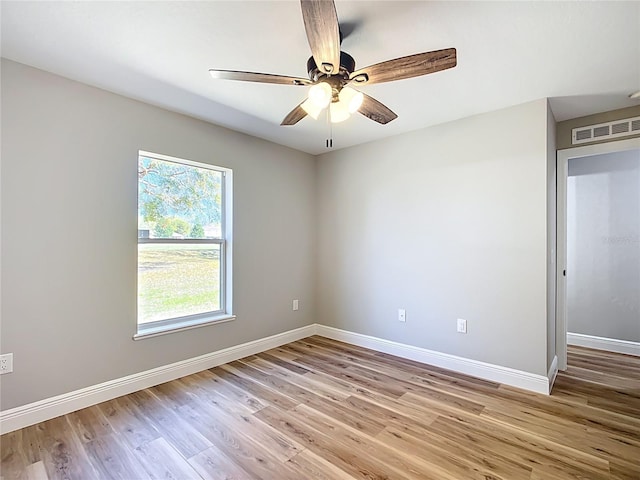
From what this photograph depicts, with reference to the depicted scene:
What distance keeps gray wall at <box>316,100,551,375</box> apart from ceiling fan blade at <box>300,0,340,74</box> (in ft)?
6.44

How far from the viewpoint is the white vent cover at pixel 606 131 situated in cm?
267

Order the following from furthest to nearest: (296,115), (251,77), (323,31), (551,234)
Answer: (551,234)
(296,115)
(251,77)
(323,31)

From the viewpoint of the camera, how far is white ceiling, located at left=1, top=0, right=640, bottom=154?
5.28ft

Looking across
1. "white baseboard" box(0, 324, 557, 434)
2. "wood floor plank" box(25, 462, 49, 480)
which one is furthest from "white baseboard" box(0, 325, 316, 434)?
"wood floor plank" box(25, 462, 49, 480)

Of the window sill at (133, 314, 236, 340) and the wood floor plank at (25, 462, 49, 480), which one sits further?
the window sill at (133, 314, 236, 340)

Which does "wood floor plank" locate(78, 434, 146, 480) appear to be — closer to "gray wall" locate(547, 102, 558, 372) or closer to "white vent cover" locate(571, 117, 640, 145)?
"gray wall" locate(547, 102, 558, 372)

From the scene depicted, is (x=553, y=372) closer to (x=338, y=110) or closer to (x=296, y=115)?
(x=338, y=110)

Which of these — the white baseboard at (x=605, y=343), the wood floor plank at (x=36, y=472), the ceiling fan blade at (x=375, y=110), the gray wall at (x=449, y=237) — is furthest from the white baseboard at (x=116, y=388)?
the white baseboard at (x=605, y=343)

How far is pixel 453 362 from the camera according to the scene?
3.05m

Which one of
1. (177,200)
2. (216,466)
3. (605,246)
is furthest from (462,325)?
(177,200)

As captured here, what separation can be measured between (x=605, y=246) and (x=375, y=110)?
11.8ft

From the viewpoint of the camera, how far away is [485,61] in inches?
80.5

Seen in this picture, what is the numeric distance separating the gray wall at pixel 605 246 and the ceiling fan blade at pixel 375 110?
3161mm

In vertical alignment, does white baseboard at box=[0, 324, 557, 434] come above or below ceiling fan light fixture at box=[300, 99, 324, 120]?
below
